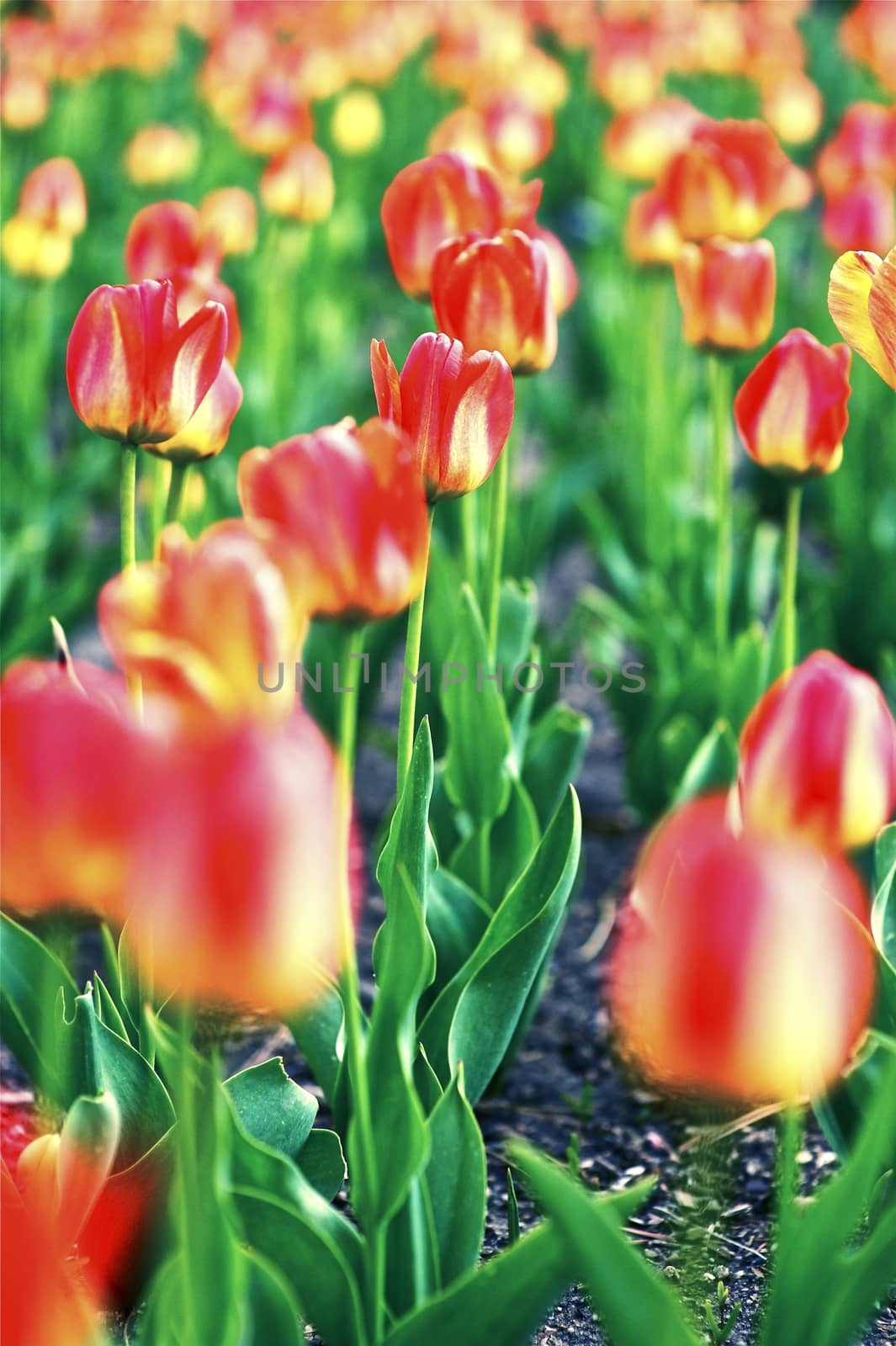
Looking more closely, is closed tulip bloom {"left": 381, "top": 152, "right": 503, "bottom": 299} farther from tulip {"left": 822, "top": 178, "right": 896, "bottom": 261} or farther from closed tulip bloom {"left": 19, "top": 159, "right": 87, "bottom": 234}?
tulip {"left": 822, "top": 178, "right": 896, "bottom": 261}

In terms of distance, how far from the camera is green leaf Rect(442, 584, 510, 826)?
161cm

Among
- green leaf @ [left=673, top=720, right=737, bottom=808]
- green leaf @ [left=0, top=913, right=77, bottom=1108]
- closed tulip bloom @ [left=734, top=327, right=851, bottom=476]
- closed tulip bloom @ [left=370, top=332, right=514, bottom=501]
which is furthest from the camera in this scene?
green leaf @ [left=673, top=720, right=737, bottom=808]

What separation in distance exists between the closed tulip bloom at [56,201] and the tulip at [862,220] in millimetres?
1292

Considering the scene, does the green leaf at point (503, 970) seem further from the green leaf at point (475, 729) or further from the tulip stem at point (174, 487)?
the tulip stem at point (174, 487)

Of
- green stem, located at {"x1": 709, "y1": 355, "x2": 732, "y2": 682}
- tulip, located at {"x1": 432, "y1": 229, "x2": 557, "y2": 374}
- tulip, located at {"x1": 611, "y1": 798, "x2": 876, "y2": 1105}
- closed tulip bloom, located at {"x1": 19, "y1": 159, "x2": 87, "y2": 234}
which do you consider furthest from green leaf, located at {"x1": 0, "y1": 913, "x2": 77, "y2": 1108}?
closed tulip bloom, located at {"x1": 19, "y1": 159, "x2": 87, "y2": 234}

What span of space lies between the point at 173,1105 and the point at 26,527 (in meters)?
1.72

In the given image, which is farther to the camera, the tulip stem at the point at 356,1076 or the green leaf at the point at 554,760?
the green leaf at the point at 554,760

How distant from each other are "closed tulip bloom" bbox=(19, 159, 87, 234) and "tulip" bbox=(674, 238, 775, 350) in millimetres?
1115

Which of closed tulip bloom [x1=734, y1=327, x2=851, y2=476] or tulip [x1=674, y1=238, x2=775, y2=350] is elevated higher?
tulip [x1=674, y1=238, x2=775, y2=350]

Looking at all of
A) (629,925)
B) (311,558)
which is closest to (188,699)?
(311,558)

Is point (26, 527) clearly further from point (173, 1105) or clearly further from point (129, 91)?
point (129, 91)

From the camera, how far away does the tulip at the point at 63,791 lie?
800mm

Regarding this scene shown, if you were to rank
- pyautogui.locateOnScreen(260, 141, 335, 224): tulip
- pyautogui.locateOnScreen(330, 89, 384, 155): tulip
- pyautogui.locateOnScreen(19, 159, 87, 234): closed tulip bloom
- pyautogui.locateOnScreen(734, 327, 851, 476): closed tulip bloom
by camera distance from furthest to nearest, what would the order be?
pyautogui.locateOnScreen(330, 89, 384, 155): tulip → pyautogui.locateOnScreen(260, 141, 335, 224): tulip → pyautogui.locateOnScreen(19, 159, 87, 234): closed tulip bloom → pyautogui.locateOnScreen(734, 327, 851, 476): closed tulip bloom

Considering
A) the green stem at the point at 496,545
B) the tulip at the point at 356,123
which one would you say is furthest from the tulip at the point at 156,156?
the green stem at the point at 496,545
